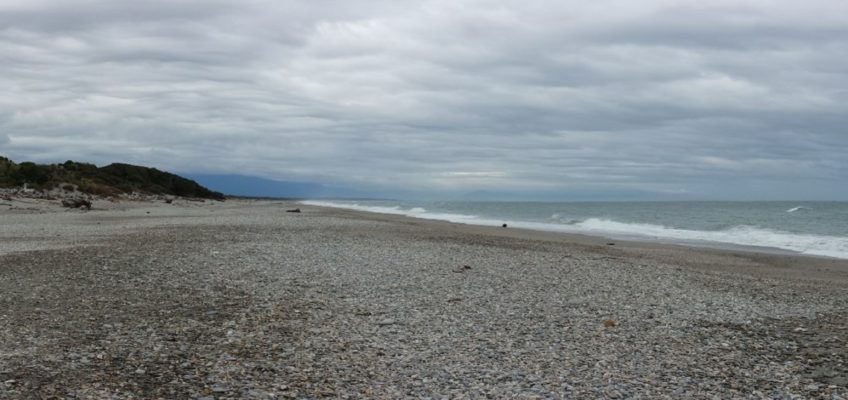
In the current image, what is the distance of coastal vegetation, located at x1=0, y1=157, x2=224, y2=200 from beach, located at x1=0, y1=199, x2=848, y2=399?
42.0m

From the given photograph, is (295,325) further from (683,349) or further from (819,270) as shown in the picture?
(819,270)

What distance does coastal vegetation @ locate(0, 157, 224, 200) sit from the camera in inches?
2224

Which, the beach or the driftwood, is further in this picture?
the driftwood

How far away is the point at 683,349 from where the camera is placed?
949 centimetres

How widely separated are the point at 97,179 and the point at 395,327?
65.7 m

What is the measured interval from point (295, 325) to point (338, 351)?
151cm

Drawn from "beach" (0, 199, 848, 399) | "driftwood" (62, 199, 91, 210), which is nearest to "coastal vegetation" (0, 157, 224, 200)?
"driftwood" (62, 199, 91, 210)

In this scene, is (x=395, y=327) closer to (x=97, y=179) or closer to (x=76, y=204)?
(x=76, y=204)

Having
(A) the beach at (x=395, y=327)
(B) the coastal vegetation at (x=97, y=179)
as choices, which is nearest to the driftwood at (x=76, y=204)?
(B) the coastal vegetation at (x=97, y=179)

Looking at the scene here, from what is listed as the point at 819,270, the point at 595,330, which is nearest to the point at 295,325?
the point at 595,330

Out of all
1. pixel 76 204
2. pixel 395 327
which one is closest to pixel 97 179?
pixel 76 204

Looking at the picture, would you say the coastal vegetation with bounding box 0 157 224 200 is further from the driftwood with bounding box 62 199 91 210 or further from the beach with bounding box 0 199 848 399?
the beach with bounding box 0 199 848 399

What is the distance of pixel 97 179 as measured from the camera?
224 feet

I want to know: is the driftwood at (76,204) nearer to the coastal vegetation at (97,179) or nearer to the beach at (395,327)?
the coastal vegetation at (97,179)
